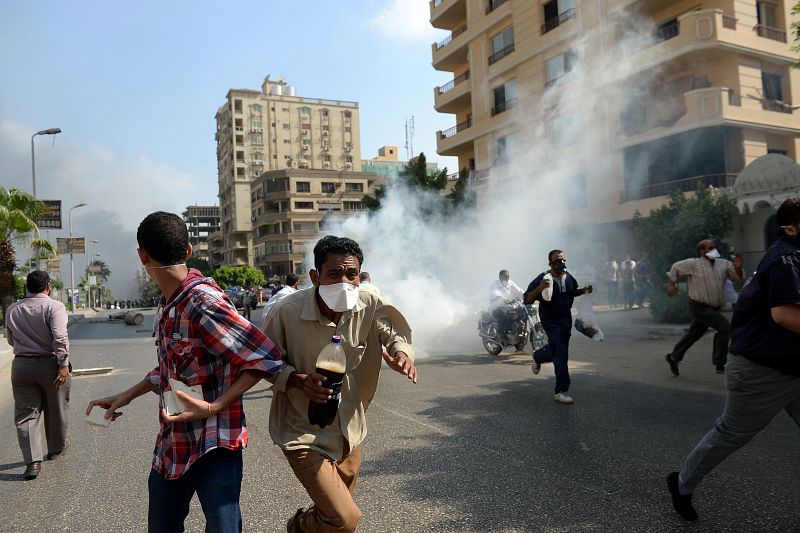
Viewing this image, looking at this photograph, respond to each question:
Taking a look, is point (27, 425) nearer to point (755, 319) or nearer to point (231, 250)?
point (755, 319)

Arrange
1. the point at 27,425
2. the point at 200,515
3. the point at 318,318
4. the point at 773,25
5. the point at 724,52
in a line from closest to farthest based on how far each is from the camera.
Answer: the point at 318,318 < the point at 200,515 < the point at 27,425 < the point at 724,52 < the point at 773,25

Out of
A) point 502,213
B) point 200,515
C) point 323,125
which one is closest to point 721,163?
point 502,213

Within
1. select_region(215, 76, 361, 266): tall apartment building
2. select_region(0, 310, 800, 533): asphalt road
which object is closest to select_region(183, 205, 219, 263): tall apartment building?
select_region(215, 76, 361, 266): tall apartment building

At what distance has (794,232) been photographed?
10.4ft

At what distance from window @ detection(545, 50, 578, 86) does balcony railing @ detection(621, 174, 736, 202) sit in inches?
199

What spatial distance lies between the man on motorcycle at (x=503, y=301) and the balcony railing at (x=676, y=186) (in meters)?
9.46

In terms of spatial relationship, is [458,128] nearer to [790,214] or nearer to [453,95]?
[453,95]

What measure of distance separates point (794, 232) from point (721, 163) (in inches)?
706

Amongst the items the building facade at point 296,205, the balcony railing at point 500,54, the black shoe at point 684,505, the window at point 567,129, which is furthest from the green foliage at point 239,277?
the black shoe at point 684,505

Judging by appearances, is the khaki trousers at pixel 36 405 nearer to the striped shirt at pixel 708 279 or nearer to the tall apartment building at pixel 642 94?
the striped shirt at pixel 708 279

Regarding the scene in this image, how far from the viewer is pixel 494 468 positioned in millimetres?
4344

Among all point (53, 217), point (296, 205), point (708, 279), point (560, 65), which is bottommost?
point (708, 279)

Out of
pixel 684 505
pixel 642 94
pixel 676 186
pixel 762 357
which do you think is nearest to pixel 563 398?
pixel 684 505

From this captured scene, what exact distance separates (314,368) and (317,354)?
0.06 m
